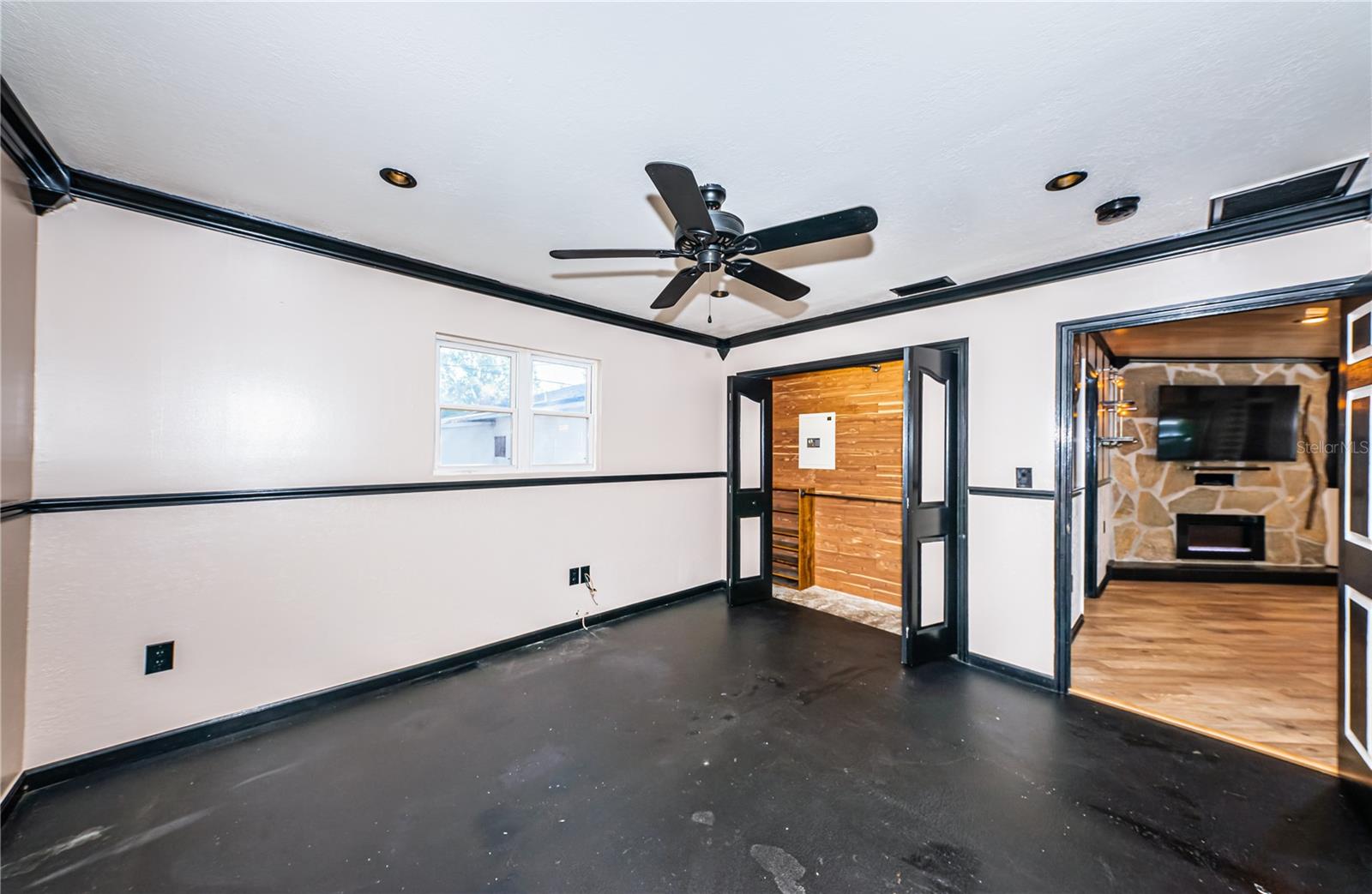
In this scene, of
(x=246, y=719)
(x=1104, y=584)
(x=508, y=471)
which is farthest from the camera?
(x=1104, y=584)

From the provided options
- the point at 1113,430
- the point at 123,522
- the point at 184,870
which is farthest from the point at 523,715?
the point at 1113,430

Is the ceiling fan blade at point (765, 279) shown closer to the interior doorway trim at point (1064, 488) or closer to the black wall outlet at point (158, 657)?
the interior doorway trim at point (1064, 488)

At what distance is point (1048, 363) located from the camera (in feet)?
10.0

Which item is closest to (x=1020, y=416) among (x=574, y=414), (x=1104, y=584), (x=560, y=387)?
(x=574, y=414)

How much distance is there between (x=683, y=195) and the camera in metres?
1.68

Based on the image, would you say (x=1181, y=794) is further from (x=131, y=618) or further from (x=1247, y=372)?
(x=1247, y=372)

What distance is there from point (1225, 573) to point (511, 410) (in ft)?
25.1

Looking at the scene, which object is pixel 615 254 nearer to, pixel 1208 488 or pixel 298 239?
pixel 298 239

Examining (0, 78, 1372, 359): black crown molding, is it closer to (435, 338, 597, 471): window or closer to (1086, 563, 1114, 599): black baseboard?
(435, 338, 597, 471): window

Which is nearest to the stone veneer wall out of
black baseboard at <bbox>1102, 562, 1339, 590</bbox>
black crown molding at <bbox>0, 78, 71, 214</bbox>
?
black baseboard at <bbox>1102, 562, 1339, 590</bbox>

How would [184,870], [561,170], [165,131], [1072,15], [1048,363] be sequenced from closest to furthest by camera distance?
[1072,15] < [184,870] < [165,131] < [561,170] < [1048,363]

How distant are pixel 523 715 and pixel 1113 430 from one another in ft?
21.7

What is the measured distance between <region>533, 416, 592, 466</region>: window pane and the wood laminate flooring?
3.67m

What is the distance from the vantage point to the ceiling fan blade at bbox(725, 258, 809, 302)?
2.27m
